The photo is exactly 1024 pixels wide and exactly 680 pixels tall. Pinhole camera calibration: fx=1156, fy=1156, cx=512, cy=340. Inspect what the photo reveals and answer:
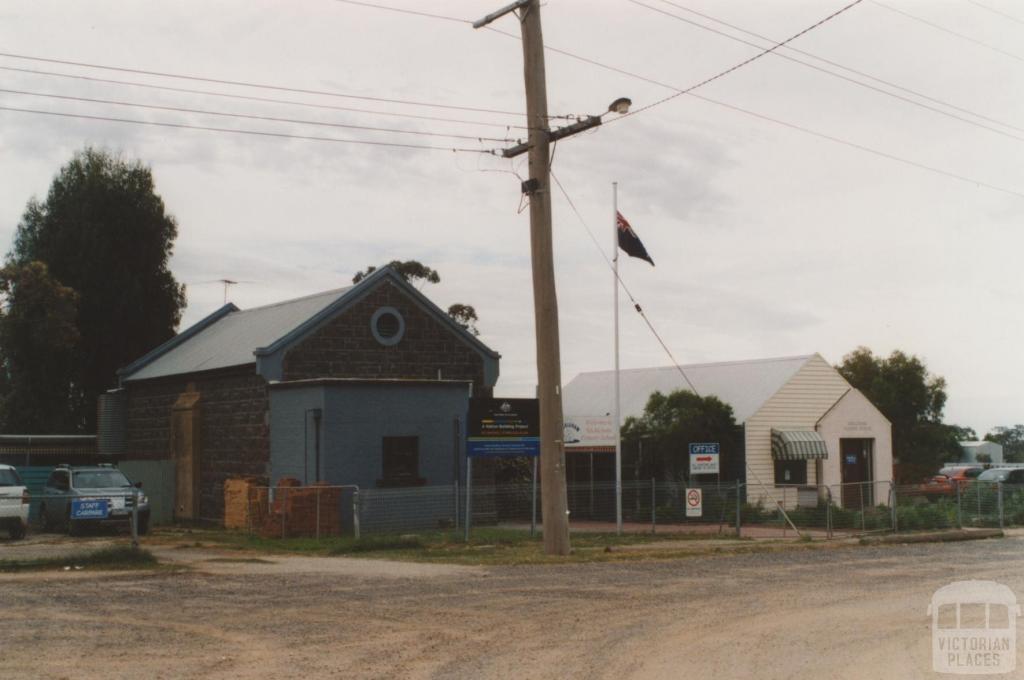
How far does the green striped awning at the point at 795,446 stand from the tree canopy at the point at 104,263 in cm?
3109

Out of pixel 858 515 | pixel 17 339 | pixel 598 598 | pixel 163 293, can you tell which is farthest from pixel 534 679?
pixel 163 293

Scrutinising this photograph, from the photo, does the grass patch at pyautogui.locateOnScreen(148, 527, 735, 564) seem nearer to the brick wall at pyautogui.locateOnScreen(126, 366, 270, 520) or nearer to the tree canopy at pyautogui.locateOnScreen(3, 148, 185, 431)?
the brick wall at pyautogui.locateOnScreen(126, 366, 270, 520)

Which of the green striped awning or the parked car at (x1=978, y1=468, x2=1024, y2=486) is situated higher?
the green striped awning

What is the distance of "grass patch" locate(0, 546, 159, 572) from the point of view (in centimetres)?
2011

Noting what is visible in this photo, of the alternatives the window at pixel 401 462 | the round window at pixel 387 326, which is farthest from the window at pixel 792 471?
the round window at pixel 387 326

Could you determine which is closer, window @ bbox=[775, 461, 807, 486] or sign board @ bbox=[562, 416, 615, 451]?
sign board @ bbox=[562, 416, 615, 451]

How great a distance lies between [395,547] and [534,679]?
14972 mm

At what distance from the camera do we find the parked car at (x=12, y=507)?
27000 millimetres

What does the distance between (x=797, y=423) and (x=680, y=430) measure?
4.94m

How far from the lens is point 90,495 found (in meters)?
28.5

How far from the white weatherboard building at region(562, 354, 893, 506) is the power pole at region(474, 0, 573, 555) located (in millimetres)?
15511

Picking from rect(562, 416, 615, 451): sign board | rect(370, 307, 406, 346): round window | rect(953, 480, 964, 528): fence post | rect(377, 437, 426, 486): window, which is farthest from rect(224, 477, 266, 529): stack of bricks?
rect(953, 480, 964, 528): fence post

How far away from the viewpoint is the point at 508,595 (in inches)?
624

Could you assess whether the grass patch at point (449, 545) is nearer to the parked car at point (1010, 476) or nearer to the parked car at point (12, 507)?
the parked car at point (12, 507)
